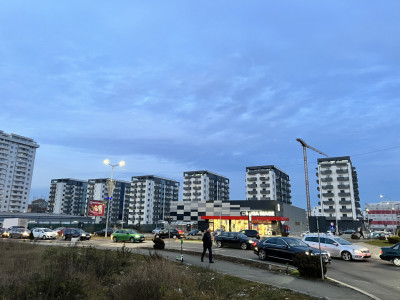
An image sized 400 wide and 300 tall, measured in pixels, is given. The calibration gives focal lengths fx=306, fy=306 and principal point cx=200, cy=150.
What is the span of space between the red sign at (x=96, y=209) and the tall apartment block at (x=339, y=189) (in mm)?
74457

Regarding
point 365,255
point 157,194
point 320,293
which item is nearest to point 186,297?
point 320,293

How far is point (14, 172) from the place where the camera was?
447 ft

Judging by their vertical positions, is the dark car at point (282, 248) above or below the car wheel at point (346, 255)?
above

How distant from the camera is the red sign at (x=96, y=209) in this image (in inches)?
2104

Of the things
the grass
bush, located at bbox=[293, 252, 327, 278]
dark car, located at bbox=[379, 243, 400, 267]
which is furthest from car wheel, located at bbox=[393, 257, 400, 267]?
the grass

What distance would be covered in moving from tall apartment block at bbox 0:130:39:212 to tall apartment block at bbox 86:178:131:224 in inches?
1220

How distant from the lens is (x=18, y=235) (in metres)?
41.8

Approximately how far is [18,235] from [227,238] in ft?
101

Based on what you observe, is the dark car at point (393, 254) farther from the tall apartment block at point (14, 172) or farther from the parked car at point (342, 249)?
the tall apartment block at point (14, 172)

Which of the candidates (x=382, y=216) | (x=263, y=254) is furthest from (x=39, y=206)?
(x=263, y=254)

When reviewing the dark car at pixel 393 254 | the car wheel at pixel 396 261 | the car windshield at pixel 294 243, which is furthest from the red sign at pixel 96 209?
the car wheel at pixel 396 261

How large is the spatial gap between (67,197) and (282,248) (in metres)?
166

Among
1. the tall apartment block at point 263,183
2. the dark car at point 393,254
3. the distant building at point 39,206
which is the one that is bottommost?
the dark car at point 393,254

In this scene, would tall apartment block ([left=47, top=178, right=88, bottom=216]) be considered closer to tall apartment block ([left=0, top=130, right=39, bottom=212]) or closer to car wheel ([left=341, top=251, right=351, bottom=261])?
tall apartment block ([left=0, top=130, right=39, bottom=212])
